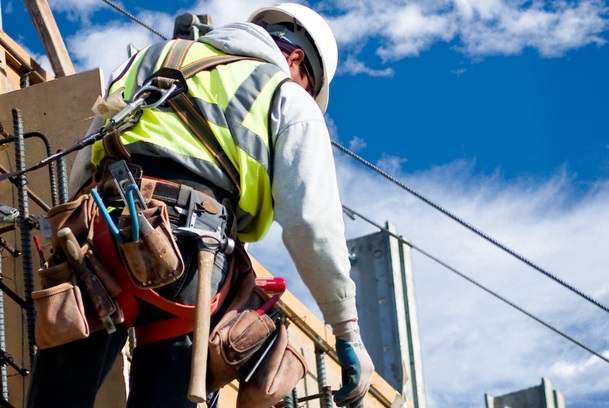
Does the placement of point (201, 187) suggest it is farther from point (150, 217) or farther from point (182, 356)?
point (182, 356)

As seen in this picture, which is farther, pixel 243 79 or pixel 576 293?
pixel 576 293

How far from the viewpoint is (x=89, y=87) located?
657 centimetres

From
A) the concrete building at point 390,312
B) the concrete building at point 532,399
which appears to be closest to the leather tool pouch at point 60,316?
the concrete building at point 390,312

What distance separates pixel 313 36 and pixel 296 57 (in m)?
0.12

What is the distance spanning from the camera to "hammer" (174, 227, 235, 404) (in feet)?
13.9

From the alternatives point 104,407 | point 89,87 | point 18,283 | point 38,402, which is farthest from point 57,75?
point 38,402

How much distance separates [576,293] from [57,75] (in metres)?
3.61

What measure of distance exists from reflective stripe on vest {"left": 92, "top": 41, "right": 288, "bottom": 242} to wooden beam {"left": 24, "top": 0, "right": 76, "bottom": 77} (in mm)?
2881

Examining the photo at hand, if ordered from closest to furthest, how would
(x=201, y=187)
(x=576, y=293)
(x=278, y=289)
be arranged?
1. (x=201, y=187)
2. (x=278, y=289)
3. (x=576, y=293)

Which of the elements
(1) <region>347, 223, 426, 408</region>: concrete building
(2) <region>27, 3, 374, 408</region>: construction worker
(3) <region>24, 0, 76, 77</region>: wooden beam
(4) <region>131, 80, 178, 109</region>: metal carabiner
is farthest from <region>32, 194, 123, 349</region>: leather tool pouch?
(1) <region>347, 223, 426, 408</region>: concrete building

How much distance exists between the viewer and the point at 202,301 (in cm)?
436

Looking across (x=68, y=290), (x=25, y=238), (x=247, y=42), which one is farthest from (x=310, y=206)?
(x=25, y=238)

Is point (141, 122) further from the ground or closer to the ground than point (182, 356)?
further from the ground

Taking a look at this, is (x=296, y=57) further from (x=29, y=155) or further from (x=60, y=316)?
(x=29, y=155)
